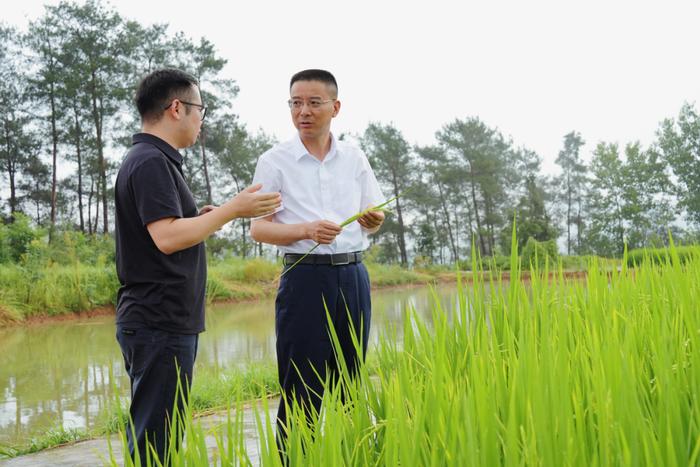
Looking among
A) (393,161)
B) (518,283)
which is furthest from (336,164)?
(393,161)

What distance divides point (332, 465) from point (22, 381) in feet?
22.2

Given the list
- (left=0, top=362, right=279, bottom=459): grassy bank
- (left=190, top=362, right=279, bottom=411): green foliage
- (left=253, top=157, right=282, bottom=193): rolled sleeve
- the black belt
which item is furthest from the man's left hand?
(left=190, top=362, right=279, bottom=411): green foliage

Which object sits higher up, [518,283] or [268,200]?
[268,200]

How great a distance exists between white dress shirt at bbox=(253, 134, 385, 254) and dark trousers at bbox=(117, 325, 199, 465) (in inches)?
32.5

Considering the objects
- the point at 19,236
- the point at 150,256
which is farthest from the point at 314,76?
the point at 19,236

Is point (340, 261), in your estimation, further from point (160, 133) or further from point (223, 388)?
point (223, 388)

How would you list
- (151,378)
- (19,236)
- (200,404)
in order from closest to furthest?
(151,378)
(200,404)
(19,236)

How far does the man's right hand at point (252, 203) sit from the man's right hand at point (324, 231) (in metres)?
0.34

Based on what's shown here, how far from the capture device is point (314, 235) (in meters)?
2.68

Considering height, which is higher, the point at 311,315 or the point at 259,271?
the point at 259,271

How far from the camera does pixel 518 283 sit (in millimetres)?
2309

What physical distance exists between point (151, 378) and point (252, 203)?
65cm

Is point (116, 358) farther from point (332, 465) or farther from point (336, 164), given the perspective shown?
point (332, 465)

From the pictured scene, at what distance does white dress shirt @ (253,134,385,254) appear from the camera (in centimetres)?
298
